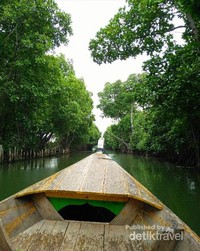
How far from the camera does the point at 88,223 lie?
125 inches

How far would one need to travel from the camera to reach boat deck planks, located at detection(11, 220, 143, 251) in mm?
2619

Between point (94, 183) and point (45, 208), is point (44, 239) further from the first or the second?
point (94, 183)

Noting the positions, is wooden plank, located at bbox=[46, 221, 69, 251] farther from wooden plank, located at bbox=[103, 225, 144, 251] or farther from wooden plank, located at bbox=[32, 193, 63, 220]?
wooden plank, located at bbox=[103, 225, 144, 251]

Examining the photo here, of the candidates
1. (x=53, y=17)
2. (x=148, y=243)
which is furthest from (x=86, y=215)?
(x=53, y=17)

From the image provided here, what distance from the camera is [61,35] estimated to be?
15203 millimetres

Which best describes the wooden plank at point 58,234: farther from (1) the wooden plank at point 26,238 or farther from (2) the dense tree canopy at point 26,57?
(2) the dense tree canopy at point 26,57

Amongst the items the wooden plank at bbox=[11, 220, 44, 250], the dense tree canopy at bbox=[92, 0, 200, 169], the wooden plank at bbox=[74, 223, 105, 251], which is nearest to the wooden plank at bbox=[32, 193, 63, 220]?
the wooden plank at bbox=[11, 220, 44, 250]

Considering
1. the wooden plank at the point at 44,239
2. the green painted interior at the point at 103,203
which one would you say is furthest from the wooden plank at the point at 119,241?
the wooden plank at the point at 44,239

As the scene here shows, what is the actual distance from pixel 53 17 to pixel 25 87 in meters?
5.04

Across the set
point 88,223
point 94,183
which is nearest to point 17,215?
point 88,223

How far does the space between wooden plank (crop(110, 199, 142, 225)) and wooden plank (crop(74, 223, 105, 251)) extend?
0.23 meters

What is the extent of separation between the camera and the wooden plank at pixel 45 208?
10.6ft

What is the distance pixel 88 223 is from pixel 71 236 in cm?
39

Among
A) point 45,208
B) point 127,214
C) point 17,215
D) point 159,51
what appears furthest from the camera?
point 159,51
